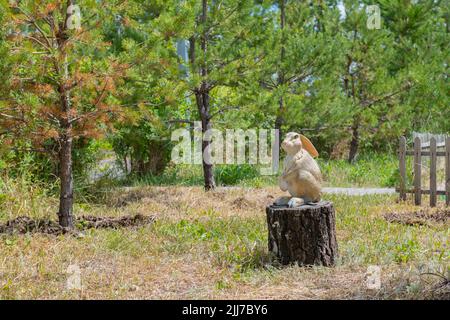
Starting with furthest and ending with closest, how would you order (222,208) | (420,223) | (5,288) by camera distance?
(222,208) → (420,223) → (5,288)

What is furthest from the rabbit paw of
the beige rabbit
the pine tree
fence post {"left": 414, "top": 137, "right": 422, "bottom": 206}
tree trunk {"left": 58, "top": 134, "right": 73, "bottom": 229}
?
fence post {"left": 414, "top": 137, "right": 422, "bottom": 206}

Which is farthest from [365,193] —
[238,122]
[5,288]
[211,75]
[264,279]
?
[5,288]

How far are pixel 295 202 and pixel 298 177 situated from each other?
23cm

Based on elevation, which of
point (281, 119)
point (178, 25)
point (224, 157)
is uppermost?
point (178, 25)

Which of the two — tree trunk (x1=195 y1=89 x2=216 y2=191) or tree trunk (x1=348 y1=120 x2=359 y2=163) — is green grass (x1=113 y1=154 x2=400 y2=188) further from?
tree trunk (x1=348 y1=120 x2=359 y2=163)

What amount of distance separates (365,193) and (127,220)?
401cm

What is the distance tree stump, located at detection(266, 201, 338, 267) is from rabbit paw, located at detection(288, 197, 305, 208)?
0.08 metres

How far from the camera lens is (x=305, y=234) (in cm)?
472

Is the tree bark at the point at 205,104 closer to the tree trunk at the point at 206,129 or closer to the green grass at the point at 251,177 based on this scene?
the tree trunk at the point at 206,129

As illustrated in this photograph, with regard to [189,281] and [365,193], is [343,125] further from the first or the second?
[189,281]

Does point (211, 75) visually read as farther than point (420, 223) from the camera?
Yes

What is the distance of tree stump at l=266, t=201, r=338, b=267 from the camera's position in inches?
186

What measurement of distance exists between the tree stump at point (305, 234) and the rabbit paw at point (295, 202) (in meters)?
0.08

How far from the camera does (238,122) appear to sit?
9281 mm
